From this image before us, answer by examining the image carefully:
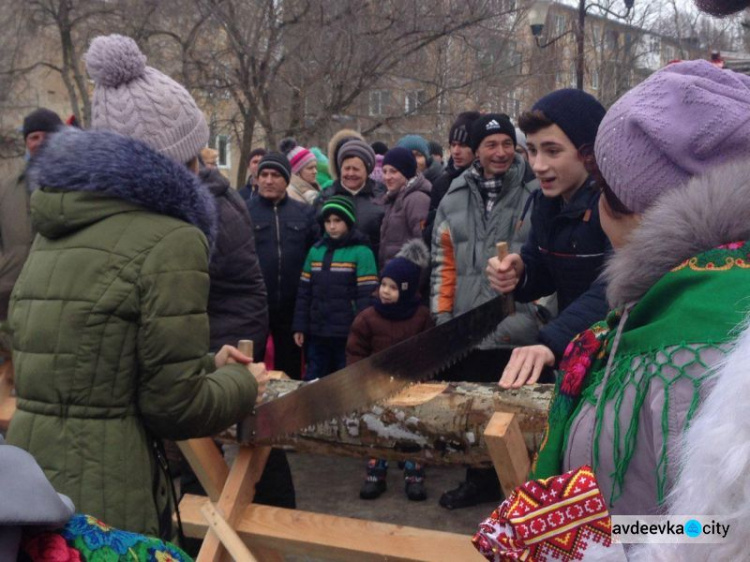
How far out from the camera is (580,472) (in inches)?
53.6

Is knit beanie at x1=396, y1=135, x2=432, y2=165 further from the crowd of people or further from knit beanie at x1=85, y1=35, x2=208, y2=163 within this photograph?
knit beanie at x1=85, y1=35, x2=208, y2=163

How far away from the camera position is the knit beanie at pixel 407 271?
217 inches

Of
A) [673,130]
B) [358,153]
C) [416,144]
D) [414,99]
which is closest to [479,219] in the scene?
[358,153]

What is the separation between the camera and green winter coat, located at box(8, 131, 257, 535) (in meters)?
2.44

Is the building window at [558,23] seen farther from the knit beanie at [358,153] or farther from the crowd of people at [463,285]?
the crowd of people at [463,285]

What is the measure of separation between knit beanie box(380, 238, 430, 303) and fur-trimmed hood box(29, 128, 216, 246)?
2.94 metres

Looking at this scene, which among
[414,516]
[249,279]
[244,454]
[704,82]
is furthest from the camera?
[414,516]

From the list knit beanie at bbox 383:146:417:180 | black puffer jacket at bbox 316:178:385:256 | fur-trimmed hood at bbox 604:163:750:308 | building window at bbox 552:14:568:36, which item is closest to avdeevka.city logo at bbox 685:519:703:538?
fur-trimmed hood at bbox 604:163:750:308

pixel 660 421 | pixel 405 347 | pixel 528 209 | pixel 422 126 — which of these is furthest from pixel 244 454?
pixel 422 126

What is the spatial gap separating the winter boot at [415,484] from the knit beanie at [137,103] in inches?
124

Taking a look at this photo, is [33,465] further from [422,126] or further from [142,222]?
[422,126]

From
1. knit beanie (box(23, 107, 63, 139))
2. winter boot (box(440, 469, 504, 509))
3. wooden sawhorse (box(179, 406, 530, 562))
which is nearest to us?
wooden sawhorse (box(179, 406, 530, 562))

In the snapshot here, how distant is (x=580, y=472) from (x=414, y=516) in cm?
411

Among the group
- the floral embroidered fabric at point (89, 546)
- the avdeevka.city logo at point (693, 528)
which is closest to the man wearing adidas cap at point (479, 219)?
the floral embroidered fabric at point (89, 546)
